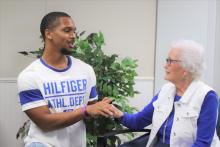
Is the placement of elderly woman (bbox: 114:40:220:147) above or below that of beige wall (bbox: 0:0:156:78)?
below

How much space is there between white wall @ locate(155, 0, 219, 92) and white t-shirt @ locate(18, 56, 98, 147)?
1.82 metres

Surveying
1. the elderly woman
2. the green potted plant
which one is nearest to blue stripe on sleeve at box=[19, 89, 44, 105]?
the elderly woman

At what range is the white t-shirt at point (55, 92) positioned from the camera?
1.97 meters

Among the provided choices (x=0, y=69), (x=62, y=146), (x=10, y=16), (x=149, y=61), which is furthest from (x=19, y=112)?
(x=62, y=146)

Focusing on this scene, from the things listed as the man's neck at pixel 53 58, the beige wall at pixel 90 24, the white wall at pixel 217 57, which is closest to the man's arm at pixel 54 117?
the man's neck at pixel 53 58

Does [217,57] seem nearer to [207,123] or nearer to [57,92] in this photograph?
[207,123]

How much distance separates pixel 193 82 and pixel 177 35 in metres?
1.71

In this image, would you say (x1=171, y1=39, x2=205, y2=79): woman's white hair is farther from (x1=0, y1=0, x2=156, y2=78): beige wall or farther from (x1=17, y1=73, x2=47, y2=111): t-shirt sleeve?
(x1=0, y1=0, x2=156, y2=78): beige wall

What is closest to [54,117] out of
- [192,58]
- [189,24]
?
[192,58]

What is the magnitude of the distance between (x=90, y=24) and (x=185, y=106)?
2025mm

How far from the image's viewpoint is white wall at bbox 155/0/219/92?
3.69 meters

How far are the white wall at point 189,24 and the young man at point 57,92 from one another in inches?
71.3

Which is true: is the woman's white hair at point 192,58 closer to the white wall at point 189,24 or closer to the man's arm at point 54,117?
the man's arm at point 54,117

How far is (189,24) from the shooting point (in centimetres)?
372
